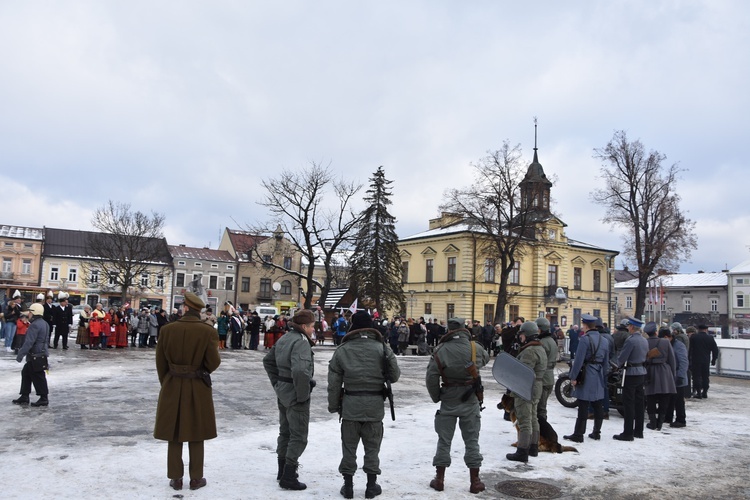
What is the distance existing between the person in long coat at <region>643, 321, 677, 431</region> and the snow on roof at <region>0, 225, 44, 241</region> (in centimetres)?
7184

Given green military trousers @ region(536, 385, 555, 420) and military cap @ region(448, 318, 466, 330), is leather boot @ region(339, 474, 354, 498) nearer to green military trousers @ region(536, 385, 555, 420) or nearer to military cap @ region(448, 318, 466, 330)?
military cap @ region(448, 318, 466, 330)

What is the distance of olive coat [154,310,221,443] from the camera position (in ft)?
19.4

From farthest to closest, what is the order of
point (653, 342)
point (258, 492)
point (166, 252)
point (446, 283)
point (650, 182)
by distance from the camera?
point (166, 252) < point (446, 283) < point (650, 182) < point (653, 342) < point (258, 492)

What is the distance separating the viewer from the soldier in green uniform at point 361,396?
596cm

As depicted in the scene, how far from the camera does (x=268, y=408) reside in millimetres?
11000

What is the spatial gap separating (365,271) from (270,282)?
31.5 m

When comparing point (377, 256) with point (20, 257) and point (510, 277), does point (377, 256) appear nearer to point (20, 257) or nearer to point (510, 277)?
point (510, 277)

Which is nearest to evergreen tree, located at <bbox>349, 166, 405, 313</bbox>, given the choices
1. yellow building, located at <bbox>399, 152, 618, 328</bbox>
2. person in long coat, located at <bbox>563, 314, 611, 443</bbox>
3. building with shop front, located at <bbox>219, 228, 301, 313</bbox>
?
yellow building, located at <bbox>399, 152, 618, 328</bbox>

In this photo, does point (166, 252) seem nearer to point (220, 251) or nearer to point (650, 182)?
point (220, 251)

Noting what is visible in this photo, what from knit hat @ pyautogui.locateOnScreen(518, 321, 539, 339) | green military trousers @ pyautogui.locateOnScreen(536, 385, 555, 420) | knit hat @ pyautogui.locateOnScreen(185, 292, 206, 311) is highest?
knit hat @ pyautogui.locateOnScreen(185, 292, 206, 311)

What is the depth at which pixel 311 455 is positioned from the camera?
7691mm

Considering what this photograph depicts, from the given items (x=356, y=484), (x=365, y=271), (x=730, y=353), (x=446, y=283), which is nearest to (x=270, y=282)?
(x=446, y=283)

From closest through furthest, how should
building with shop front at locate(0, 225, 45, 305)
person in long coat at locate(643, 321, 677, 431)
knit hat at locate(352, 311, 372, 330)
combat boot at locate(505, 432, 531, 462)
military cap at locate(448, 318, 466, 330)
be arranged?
knit hat at locate(352, 311, 372, 330), military cap at locate(448, 318, 466, 330), combat boot at locate(505, 432, 531, 462), person in long coat at locate(643, 321, 677, 431), building with shop front at locate(0, 225, 45, 305)

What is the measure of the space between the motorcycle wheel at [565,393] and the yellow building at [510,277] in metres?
38.3
